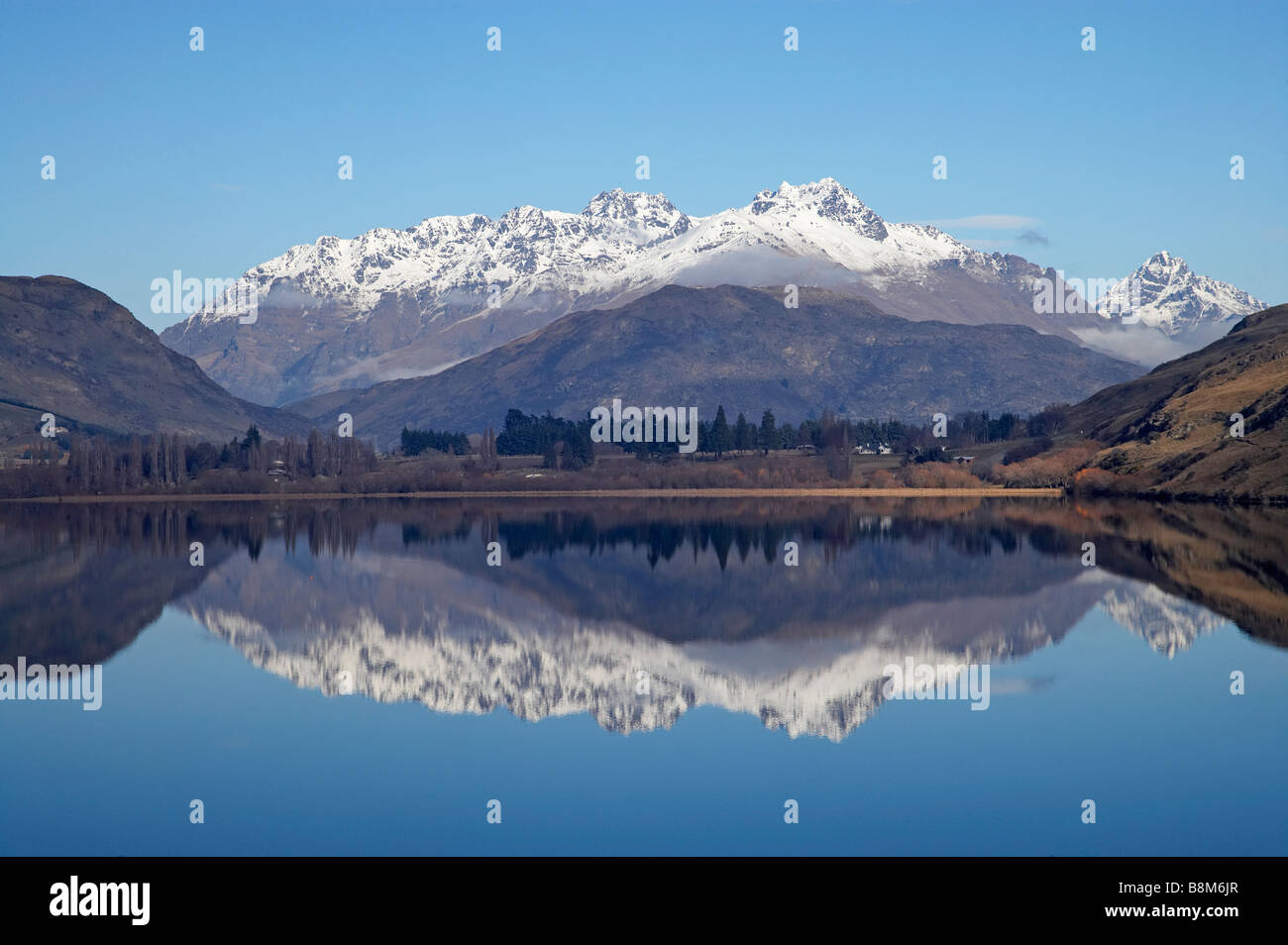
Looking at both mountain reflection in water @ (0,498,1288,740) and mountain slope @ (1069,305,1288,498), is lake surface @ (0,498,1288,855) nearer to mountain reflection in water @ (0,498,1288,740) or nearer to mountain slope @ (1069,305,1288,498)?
mountain reflection in water @ (0,498,1288,740)

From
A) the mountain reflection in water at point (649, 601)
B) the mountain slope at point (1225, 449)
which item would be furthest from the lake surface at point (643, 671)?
the mountain slope at point (1225, 449)

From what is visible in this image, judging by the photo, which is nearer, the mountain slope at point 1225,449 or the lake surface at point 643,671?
the lake surface at point 643,671

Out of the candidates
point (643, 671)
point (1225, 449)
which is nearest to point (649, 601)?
point (643, 671)

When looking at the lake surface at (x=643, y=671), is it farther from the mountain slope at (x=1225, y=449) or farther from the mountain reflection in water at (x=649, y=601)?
the mountain slope at (x=1225, y=449)

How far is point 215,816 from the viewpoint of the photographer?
29.6 metres

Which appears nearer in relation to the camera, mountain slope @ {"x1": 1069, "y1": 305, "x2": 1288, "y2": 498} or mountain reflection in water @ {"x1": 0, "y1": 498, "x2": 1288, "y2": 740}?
mountain reflection in water @ {"x1": 0, "y1": 498, "x2": 1288, "y2": 740}

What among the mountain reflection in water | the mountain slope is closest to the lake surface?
the mountain reflection in water

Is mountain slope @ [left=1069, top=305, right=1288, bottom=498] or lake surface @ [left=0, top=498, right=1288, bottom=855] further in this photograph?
mountain slope @ [left=1069, top=305, right=1288, bottom=498]

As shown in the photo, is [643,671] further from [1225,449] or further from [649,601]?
[1225,449]

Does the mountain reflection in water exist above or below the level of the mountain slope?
below

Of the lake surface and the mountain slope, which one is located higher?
the mountain slope

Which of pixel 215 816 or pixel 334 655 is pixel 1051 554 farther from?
pixel 215 816
